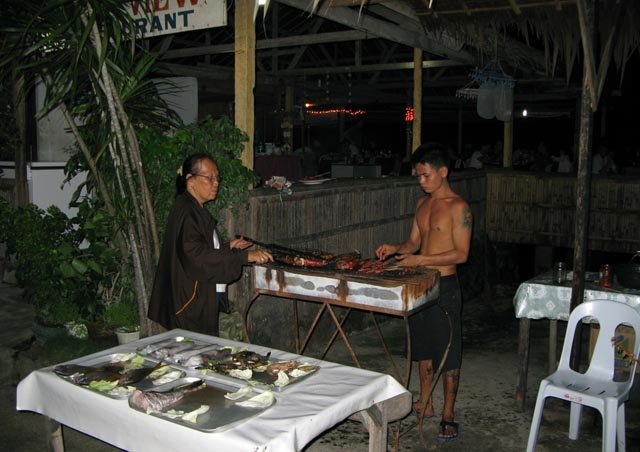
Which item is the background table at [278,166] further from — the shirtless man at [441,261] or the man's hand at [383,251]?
the shirtless man at [441,261]

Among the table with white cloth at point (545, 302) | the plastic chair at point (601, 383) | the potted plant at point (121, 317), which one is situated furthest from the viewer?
the potted plant at point (121, 317)

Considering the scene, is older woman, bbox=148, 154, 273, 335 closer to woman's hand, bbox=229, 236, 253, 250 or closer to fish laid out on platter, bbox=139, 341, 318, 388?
woman's hand, bbox=229, 236, 253, 250

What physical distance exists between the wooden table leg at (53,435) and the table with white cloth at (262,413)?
0.01 m

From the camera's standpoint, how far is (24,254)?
5.82m

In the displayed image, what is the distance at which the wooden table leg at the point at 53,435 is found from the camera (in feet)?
10.6

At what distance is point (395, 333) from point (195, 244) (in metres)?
4.35

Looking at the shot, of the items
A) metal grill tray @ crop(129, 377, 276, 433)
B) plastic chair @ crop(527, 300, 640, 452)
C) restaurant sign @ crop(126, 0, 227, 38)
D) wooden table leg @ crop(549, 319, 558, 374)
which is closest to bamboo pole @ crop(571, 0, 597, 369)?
plastic chair @ crop(527, 300, 640, 452)

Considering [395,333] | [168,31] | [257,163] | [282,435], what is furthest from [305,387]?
[257,163]

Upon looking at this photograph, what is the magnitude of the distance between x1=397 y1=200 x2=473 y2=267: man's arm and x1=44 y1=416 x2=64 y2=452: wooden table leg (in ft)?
8.41

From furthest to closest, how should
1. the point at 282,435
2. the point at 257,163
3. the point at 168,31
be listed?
the point at 257,163, the point at 168,31, the point at 282,435

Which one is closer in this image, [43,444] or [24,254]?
[43,444]

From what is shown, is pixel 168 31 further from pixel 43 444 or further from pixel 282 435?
pixel 282 435

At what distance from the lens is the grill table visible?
4219mm

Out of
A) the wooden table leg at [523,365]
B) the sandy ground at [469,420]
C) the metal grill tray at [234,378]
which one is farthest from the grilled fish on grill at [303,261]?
the wooden table leg at [523,365]
